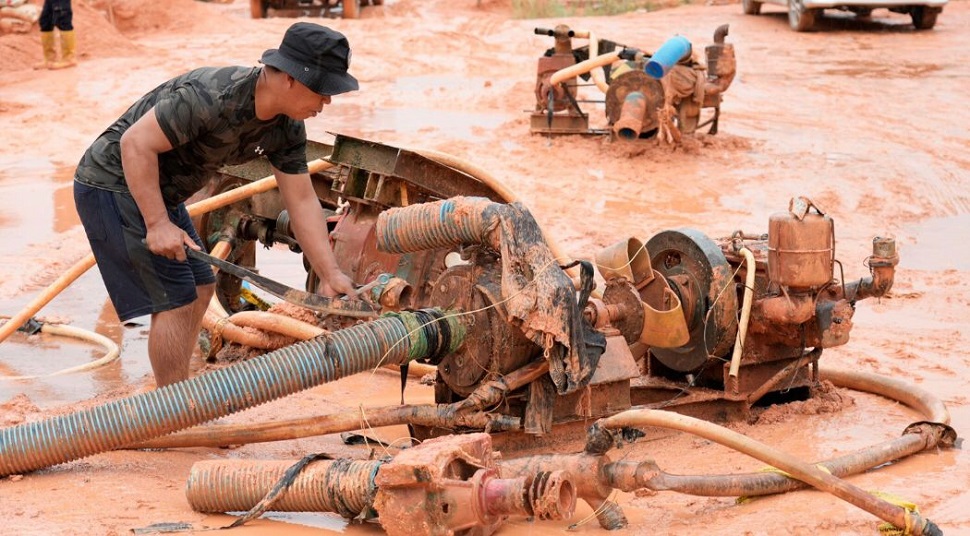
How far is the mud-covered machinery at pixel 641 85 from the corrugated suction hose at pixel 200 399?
6.51m

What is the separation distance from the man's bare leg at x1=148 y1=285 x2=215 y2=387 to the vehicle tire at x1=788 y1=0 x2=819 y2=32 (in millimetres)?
15226

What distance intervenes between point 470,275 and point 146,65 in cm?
1361

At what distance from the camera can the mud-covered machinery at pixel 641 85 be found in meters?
10.9

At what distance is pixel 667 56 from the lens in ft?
34.2

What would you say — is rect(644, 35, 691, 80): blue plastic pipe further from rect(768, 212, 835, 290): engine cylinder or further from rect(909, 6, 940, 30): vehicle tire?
rect(909, 6, 940, 30): vehicle tire

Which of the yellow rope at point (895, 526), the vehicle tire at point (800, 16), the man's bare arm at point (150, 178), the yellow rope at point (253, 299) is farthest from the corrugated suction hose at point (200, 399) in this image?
the vehicle tire at point (800, 16)

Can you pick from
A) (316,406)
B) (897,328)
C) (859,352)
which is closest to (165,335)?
(316,406)

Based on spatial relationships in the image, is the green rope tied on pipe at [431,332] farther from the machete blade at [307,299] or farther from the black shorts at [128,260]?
the black shorts at [128,260]

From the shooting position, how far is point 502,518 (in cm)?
409

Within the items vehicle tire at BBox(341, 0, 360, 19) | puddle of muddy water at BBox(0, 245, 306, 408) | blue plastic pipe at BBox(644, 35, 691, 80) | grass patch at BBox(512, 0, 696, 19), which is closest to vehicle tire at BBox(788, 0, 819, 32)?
grass patch at BBox(512, 0, 696, 19)

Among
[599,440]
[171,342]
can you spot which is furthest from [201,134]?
[599,440]

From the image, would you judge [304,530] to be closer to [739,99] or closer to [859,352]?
[859,352]

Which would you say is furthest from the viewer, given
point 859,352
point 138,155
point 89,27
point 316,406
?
point 89,27

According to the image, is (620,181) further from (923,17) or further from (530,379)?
(923,17)
